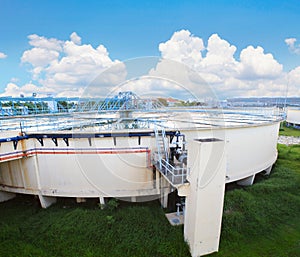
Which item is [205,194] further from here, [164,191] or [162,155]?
[164,191]

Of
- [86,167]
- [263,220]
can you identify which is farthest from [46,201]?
[263,220]

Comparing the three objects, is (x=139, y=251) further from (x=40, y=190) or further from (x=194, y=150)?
(x=40, y=190)

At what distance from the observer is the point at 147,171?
8.04 meters

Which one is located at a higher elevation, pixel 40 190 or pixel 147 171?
pixel 147 171

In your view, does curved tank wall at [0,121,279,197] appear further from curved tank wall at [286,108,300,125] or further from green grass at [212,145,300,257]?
curved tank wall at [286,108,300,125]

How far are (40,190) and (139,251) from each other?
5.18 meters

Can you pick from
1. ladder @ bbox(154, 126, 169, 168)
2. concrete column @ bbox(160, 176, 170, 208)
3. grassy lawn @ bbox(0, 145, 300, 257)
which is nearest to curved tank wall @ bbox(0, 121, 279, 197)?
concrete column @ bbox(160, 176, 170, 208)

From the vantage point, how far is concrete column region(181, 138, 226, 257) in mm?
4969

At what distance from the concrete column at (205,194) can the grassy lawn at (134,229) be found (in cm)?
54

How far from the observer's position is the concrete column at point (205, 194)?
4.97 m

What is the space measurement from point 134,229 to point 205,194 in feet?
10.1

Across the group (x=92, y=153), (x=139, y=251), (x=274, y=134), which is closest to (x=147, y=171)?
(x=92, y=153)

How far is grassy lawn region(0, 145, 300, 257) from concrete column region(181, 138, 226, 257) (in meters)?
0.54

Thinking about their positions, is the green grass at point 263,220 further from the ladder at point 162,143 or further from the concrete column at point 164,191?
the ladder at point 162,143
